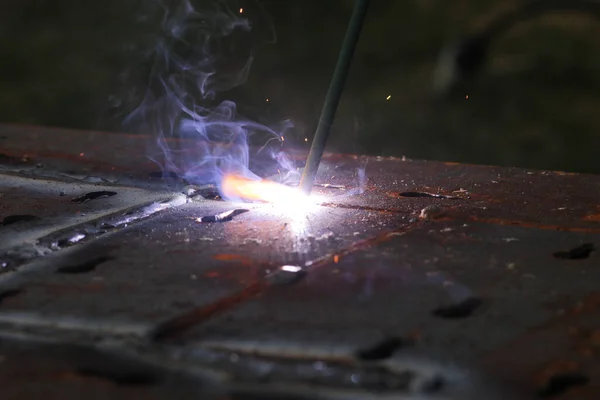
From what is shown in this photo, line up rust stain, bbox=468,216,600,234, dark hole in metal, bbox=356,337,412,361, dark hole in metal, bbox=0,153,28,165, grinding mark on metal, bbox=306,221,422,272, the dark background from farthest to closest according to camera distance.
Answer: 1. the dark background
2. dark hole in metal, bbox=0,153,28,165
3. rust stain, bbox=468,216,600,234
4. grinding mark on metal, bbox=306,221,422,272
5. dark hole in metal, bbox=356,337,412,361

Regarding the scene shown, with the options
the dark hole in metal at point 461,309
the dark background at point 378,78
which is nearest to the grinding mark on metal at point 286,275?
the dark hole in metal at point 461,309

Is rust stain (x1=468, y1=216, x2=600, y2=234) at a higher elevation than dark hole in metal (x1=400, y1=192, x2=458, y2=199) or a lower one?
lower

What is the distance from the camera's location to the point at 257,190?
1979mm

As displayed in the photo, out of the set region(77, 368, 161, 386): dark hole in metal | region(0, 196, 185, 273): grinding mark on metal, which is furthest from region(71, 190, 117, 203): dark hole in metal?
region(77, 368, 161, 386): dark hole in metal

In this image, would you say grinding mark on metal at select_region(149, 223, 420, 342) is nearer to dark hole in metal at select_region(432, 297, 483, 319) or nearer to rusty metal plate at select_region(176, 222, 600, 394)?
rusty metal plate at select_region(176, 222, 600, 394)

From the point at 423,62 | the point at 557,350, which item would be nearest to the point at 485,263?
the point at 557,350

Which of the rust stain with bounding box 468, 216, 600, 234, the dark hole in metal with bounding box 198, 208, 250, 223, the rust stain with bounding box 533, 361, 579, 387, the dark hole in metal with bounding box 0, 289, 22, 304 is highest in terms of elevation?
the dark hole in metal with bounding box 198, 208, 250, 223

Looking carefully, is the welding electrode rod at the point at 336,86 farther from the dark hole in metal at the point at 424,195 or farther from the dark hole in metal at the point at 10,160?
the dark hole in metal at the point at 10,160

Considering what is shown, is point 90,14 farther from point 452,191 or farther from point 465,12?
point 452,191

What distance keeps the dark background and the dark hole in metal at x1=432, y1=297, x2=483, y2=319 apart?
7.73 feet

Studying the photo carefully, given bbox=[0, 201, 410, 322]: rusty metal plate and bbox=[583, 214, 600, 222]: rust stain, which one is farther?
bbox=[583, 214, 600, 222]: rust stain

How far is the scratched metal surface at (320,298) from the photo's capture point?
1.00 metres

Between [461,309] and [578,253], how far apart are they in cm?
37

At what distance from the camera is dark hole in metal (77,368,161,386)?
101 centimetres
